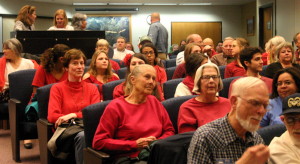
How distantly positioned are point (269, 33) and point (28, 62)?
9.29 metres

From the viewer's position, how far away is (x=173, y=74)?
6.14 metres

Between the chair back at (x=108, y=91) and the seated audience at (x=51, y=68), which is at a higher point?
the seated audience at (x=51, y=68)

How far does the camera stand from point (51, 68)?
5207mm

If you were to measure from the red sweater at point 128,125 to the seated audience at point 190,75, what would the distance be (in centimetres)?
83

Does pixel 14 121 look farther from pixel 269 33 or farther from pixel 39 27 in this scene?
pixel 39 27

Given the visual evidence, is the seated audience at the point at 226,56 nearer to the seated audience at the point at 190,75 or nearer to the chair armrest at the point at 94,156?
the seated audience at the point at 190,75

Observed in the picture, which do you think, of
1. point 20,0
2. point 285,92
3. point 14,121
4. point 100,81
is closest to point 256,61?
point 285,92

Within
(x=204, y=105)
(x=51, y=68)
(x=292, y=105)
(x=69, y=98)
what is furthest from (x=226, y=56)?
(x=292, y=105)

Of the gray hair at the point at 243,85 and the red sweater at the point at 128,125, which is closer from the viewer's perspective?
the gray hair at the point at 243,85

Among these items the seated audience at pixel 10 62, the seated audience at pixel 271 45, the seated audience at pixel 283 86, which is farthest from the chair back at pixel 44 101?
the seated audience at pixel 271 45

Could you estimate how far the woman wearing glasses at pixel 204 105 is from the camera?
3.37 m

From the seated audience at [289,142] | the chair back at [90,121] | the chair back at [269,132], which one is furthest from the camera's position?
the chair back at [90,121]

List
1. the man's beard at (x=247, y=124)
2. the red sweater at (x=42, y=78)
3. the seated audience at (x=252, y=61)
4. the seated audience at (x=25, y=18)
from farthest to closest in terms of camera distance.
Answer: the seated audience at (x=25, y=18), the red sweater at (x=42, y=78), the seated audience at (x=252, y=61), the man's beard at (x=247, y=124)

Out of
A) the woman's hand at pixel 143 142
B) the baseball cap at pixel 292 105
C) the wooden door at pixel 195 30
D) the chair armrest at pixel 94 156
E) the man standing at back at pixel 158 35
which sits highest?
the wooden door at pixel 195 30
